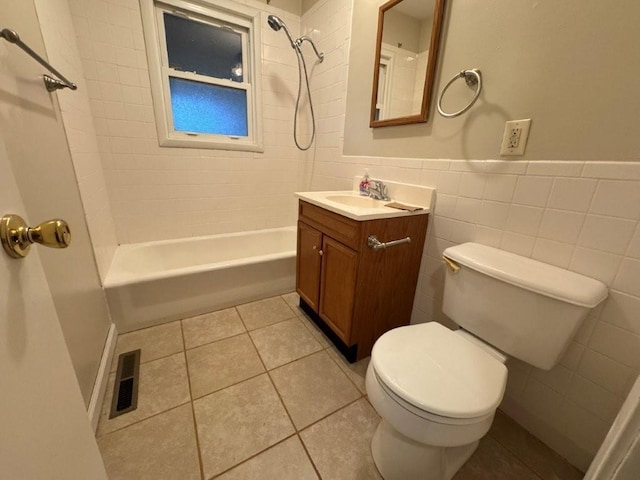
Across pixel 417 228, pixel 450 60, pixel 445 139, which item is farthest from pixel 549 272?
pixel 450 60

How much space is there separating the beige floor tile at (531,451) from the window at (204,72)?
2.36 meters

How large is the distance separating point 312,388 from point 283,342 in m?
0.35

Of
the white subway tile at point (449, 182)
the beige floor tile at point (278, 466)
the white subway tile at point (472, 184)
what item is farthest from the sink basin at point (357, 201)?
the beige floor tile at point (278, 466)

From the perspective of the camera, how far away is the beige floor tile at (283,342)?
146cm

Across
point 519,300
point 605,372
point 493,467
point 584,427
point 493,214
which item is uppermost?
point 493,214

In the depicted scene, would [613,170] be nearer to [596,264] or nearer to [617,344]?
[596,264]

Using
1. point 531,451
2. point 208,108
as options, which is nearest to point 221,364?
point 531,451

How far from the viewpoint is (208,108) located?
212cm

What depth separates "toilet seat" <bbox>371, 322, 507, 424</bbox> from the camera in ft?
2.44

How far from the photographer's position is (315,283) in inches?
63.0

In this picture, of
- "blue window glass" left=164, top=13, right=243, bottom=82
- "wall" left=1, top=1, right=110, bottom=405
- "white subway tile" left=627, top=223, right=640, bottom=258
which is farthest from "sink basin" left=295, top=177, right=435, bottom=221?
"blue window glass" left=164, top=13, right=243, bottom=82

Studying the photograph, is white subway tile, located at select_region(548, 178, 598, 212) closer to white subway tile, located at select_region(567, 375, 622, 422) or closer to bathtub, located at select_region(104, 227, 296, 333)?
white subway tile, located at select_region(567, 375, 622, 422)

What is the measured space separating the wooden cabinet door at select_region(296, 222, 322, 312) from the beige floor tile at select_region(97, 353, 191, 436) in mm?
757

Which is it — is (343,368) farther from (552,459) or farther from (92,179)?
(92,179)
